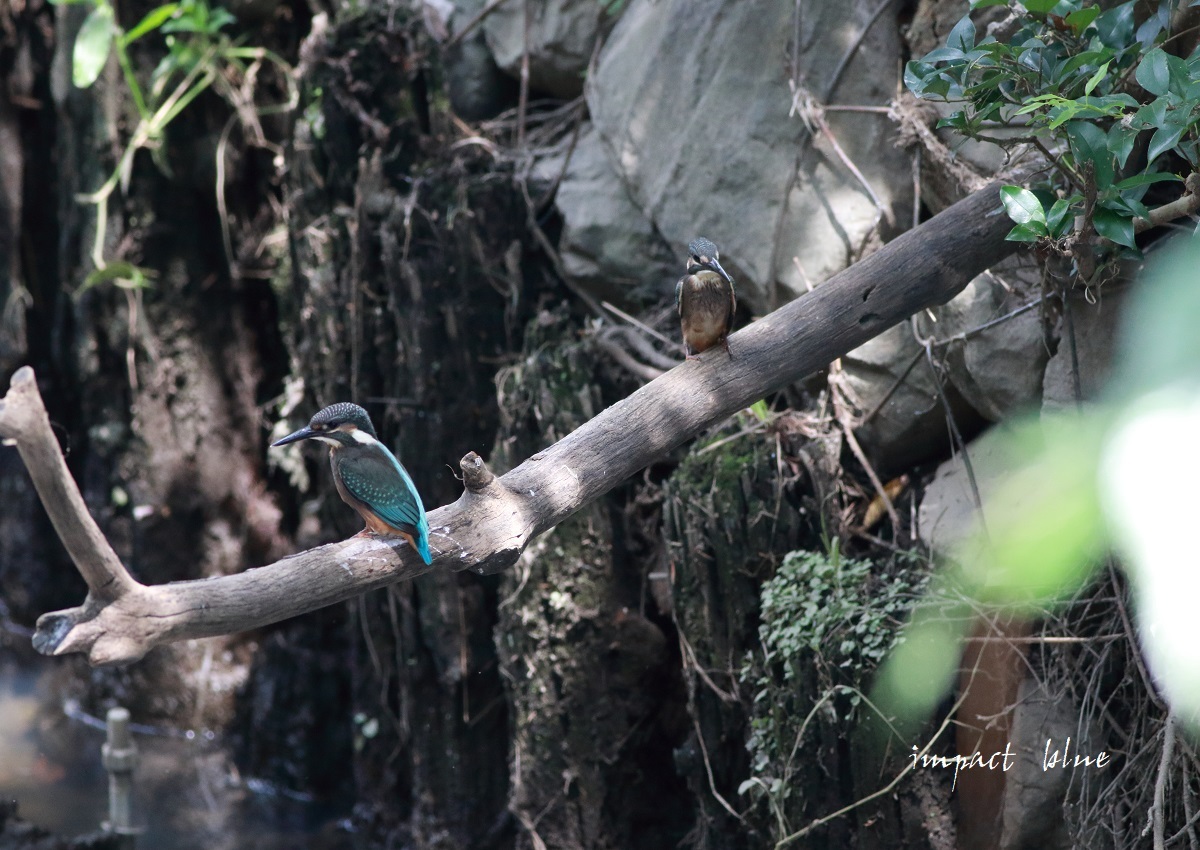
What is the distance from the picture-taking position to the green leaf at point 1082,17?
238 centimetres

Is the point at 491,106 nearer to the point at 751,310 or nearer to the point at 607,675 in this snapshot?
the point at 751,310

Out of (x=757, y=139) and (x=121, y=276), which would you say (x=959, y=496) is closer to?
(x=757, y=139)

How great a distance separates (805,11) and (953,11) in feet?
1.73

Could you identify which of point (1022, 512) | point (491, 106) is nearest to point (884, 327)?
point (1022, 512)

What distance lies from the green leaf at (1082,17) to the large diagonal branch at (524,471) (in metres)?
0.43

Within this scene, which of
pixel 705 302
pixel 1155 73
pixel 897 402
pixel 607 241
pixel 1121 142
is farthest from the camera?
pixel 607 241

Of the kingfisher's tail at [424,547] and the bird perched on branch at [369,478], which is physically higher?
the bird perched on branch at [369,478]

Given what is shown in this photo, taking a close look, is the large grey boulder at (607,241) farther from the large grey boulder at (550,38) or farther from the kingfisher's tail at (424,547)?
the kingfisher's tail at (424,547)

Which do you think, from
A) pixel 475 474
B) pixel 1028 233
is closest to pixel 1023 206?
pixel 1028 233

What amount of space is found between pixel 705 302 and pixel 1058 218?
0.82 meters

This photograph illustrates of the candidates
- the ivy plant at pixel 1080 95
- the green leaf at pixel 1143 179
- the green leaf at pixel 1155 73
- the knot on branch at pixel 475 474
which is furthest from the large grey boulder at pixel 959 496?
the knot on branch at pixel 475 474

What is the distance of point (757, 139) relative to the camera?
370cm

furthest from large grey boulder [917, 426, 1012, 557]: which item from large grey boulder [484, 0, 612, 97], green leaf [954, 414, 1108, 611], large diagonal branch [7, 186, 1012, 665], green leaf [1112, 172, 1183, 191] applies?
large grey boulder [484, 0, 612, 97]

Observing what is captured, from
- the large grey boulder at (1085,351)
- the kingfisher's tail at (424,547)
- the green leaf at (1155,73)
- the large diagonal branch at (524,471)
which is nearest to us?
the large diagonal branch at (524,471)
